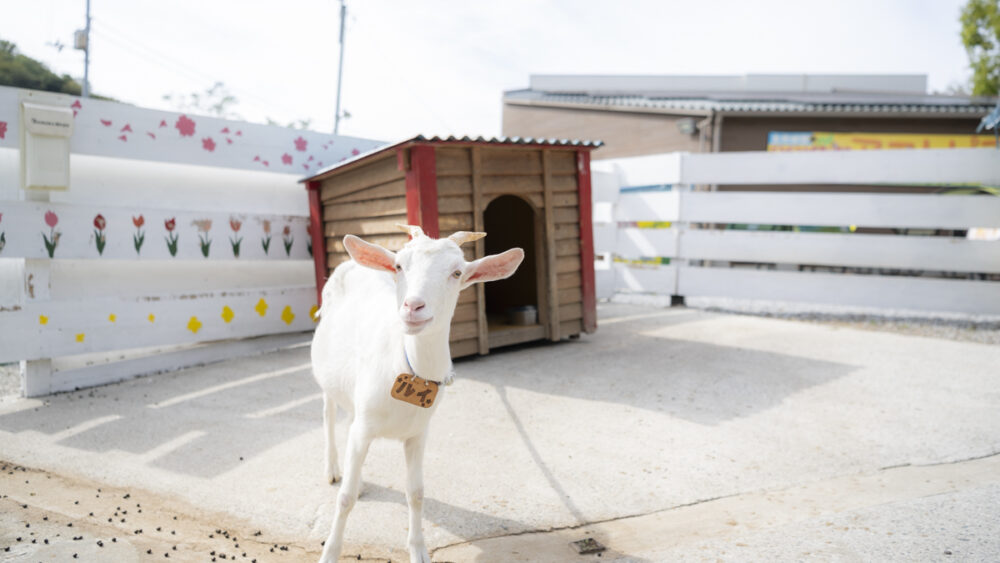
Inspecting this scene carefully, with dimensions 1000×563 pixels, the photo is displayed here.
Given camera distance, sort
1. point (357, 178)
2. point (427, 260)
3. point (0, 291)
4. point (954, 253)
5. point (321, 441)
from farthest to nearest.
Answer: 1. point (954, 253)
2. point (357, 178)
3. point (0, 291)
4. point (321, 441)
5. point (427, 260)

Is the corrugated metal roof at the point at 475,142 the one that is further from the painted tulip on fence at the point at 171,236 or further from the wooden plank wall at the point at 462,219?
the painted tulip on fence at the point at 171,236

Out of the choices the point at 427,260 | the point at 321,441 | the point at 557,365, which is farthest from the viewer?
the point at 557,365

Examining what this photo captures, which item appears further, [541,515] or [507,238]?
[507,238]

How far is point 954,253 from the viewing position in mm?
8703

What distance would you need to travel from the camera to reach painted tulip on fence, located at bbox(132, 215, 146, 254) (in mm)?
6328

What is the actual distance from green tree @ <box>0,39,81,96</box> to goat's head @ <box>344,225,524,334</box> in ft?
64.0

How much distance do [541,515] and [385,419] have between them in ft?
3.99

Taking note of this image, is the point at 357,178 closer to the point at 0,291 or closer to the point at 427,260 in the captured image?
the point at 0,291

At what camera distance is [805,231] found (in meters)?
9.76

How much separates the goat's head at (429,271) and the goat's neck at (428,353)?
0.24 ft

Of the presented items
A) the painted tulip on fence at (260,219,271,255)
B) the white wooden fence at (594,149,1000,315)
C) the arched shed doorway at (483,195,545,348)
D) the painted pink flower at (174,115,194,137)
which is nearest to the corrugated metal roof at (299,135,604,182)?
the painted tulip on fence at (260,219,271,255)

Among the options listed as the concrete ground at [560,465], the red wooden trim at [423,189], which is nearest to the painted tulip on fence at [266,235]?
the concrete ground at [560,465]

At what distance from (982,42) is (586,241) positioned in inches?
723

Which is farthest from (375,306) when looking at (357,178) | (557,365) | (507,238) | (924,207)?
(924,207)
